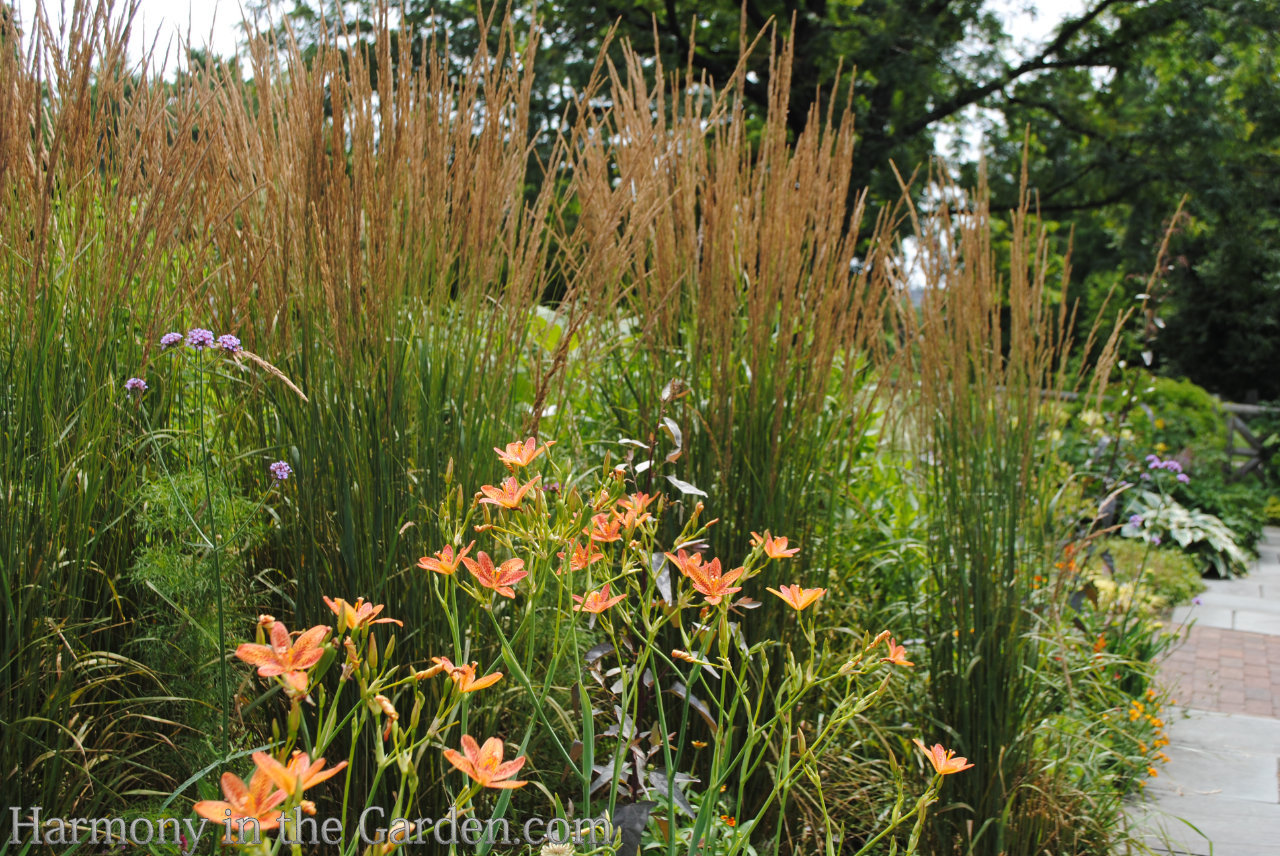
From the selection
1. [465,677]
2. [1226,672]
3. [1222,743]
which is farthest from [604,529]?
[1226,672]

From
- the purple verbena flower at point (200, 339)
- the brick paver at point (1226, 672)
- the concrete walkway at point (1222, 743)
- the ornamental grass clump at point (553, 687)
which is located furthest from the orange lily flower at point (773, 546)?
the brick paver at point (1226, 672)

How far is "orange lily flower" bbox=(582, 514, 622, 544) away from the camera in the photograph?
1.16 metres

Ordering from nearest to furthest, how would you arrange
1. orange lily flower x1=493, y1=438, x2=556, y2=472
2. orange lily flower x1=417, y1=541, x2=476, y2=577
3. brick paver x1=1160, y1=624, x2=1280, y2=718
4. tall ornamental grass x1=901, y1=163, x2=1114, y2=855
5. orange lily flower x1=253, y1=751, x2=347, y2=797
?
orange lily flower x1=253, y1=751, x2=347, y2=797, orange lily flower x1=417, y1=541, x2=476, y2=577, orange lily flower x1=493, y1=438, x2=556, y2=472, tall ornamental grass x1=901, y1=163, x2=1114, y2=855, brick paver x1=1160, y1=624, x2=1280, y2=718

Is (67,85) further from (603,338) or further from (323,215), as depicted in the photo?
(603,338)

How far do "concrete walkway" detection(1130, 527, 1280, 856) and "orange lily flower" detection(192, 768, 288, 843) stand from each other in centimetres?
211

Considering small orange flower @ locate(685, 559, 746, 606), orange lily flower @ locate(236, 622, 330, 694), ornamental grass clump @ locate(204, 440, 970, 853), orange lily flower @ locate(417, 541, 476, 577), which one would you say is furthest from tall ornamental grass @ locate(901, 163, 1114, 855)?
orange lily flower @ locate(236, 622, 330, 694)

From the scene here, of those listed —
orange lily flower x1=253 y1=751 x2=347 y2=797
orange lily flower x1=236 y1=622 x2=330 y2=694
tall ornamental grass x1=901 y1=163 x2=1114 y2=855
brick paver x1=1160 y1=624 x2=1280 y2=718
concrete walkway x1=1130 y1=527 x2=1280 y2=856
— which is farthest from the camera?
brick paver x1=1160 y1=624 x2=1280 y2=718

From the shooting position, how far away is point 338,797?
1.32 meters

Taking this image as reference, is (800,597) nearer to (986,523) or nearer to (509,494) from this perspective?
(509,494)

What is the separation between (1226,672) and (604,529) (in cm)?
390

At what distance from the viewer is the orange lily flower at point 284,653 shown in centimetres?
76

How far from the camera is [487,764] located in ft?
2.60

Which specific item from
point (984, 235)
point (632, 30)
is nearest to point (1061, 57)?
point (632, 30)

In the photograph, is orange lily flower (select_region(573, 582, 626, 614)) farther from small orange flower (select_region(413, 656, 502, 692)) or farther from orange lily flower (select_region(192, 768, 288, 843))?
orange lily flower (select_region(192, 768, 288, 843))
